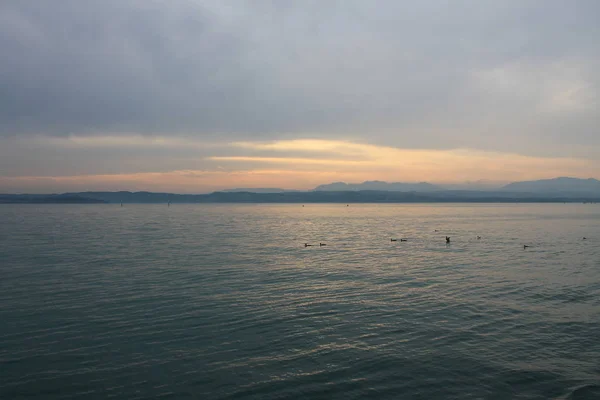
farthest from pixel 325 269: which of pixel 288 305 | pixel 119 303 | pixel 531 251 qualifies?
pixel 531 251

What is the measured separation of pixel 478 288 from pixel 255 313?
1835cm

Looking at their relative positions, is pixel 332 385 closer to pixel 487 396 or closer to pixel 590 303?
pixel 487 396

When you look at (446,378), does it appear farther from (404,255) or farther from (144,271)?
(404,255)

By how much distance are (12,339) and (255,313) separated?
12726 mm

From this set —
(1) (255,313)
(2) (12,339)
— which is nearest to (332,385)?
(1) (255,313)

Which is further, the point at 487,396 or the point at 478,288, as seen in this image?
the point at 478,288

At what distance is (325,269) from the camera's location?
41.6 meters

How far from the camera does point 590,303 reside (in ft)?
92.6

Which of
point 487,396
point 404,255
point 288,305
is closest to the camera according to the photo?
point 487,396

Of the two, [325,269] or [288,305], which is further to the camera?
[325,269]

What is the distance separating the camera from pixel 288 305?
27438 millimetres

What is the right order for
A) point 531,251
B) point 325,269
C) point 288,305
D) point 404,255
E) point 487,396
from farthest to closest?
1. point 531,251
2. point 404,255
3. point 325,269
4. point 288,305
5. point 487,396

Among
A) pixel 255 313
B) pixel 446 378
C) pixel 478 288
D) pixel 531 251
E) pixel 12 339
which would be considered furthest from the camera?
pixel 531 251

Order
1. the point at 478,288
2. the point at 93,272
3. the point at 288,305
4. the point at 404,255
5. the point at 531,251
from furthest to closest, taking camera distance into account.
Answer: the point at 531,251
the point at 404,255
the point at 93,272
the point at 478,288
the point at 288,305
